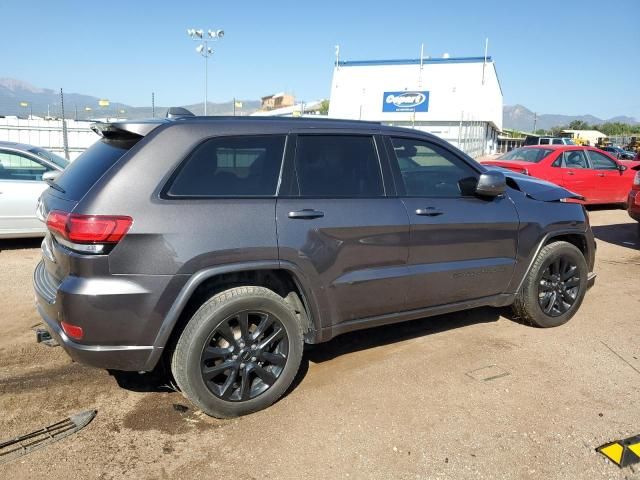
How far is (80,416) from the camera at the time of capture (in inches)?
124

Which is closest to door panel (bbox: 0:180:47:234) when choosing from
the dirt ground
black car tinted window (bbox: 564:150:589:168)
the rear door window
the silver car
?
the silver car

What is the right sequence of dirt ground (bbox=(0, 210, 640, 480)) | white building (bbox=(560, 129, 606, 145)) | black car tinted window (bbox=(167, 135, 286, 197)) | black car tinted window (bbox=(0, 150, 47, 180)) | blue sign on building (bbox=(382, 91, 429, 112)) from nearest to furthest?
1. dirt ground (bbox=(0, 210, 640, 480))
2. black car tinted window (bbox=(167, 135, 286, 197))
3. black car tinted window (bbox=(0, 150, 47, 180))
4. blue sign on building (bbox=(382, 91, 429, 112))
5. white building (bbox=(560, 129, 606, 145))

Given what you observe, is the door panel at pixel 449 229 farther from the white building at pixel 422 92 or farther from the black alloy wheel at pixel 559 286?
the white building at pixel 422 92

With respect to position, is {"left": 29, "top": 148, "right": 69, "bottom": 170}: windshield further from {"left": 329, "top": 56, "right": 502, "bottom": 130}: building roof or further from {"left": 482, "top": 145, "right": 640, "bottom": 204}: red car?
{"left": 329, "top": 56, "right": 502, "bottom": 130}: building roof

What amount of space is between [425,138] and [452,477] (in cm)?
244

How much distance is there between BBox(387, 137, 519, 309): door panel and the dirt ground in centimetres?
57

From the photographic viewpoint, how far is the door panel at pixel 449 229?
3.80 metres

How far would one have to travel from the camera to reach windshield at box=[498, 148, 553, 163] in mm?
11547

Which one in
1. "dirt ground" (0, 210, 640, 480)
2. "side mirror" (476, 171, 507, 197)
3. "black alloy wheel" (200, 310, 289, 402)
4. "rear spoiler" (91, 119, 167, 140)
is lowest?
"dirt ground" (0, 210, 640, 480)

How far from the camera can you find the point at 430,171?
409 centimetres

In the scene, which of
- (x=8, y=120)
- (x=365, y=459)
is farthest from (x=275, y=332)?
(x=8, y=120)

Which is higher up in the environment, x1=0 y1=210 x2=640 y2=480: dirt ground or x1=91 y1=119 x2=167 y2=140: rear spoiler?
x1=91 y1=119 x2=167 y2=140: rear spoiler

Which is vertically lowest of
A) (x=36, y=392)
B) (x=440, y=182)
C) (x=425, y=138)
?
(x=36, y=392)

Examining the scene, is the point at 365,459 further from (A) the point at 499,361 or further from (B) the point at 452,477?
(A) the point at 499,361
